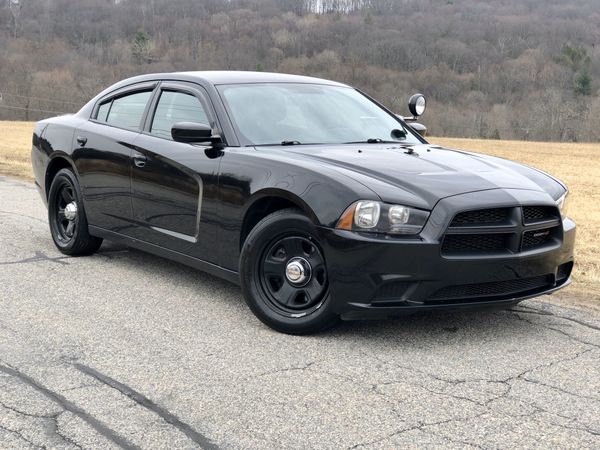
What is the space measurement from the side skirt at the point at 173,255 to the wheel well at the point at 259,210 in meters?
0.26

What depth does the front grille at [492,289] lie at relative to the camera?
165 inches

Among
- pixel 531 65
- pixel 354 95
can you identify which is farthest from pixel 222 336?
pixel 531 65

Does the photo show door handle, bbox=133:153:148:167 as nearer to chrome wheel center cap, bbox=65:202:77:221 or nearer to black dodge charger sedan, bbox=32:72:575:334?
black dodge charger sedan, bbox=32:72:575:334

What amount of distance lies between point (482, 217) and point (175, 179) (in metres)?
2.17

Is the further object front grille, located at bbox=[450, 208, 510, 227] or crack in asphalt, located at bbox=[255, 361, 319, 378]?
front grille, located at bbox=[450, 208, 510, 227]

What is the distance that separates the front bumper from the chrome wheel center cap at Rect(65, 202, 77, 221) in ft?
10.0

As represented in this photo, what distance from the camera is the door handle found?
18.4 ft

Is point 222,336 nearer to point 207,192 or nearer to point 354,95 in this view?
point 207,192

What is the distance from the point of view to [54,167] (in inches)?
273

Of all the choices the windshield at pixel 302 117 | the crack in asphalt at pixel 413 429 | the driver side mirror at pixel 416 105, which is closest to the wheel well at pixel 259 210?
the windshield at pixel 302 117

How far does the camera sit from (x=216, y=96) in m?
5.34

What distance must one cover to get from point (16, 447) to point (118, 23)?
125534 mm

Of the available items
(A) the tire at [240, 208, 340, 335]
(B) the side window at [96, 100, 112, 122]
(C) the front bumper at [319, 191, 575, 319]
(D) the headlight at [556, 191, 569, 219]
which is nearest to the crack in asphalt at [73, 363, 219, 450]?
(A) the tire at [240, 208, 340, 335]

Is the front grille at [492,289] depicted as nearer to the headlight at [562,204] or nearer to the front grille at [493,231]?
the front grille at [493,231]
